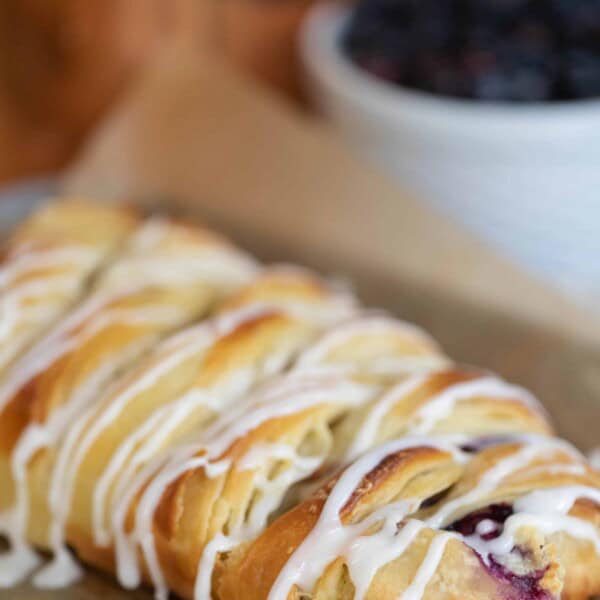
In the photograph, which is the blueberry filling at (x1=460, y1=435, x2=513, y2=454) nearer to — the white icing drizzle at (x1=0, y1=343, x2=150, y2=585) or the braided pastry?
the braided pastry

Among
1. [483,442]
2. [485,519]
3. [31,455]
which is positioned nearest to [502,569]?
[485,519]

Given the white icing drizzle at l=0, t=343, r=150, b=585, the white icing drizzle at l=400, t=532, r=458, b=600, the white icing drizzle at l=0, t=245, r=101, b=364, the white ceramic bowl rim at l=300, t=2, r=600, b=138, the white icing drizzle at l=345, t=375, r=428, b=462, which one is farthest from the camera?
the white ceramic bowl rim at l=300, t=2, r=600, b=138

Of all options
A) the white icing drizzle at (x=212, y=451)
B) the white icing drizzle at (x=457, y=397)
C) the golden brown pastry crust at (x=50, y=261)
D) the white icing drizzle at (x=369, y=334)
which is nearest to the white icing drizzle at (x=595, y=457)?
the white icing drizzle at (x=457, y=397)

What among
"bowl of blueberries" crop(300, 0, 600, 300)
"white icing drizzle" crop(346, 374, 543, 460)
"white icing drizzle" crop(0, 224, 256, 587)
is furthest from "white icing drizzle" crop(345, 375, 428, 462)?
"bowl of blueberries" crop(300, 0, 600, 300)

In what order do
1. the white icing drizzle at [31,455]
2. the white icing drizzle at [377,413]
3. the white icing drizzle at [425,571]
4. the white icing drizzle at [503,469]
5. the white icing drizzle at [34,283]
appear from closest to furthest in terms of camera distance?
the white icing drizzle at [425,571], the white icing drizzle at [503,469], the white icing drizzle at [377,413], the white icing drizzle at [31,455], the white icing drizzle at [34,283]

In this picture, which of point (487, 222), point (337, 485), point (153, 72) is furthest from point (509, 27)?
point (337, 485)

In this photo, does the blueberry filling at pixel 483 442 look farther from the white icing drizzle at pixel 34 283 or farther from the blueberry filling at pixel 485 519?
the white icing drizzle at pixel 34 283
